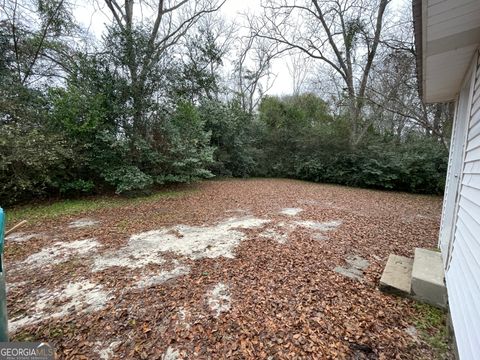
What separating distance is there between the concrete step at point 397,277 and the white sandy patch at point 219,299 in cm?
168

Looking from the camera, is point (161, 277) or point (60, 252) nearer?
point (161, 277)

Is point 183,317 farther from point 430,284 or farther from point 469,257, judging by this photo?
point 430,284

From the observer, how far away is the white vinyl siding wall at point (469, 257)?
1324 millimetres

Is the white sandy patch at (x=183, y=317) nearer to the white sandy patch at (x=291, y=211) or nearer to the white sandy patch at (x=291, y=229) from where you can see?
the white sandy patch at (x=291, y=229)

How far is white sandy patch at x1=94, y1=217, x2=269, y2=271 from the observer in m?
3.01

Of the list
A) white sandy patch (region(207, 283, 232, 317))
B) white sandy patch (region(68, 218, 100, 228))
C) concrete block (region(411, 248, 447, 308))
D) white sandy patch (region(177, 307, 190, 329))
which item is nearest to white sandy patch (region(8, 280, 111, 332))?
white sandy patch (region(177, 307, 190, 329))

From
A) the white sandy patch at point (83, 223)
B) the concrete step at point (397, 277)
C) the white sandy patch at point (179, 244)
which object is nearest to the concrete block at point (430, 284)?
the concrete step at point (397, 277)

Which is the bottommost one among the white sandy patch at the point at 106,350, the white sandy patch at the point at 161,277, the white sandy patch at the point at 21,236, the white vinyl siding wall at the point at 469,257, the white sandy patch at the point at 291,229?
the white sandy patch at the point at 106,350

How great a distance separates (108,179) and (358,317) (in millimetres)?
6863

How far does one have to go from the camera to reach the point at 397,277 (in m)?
2.48

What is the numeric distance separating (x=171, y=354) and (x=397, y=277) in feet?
7.99

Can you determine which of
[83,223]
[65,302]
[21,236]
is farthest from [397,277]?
[21,236]

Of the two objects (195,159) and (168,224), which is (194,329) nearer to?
(168,224)

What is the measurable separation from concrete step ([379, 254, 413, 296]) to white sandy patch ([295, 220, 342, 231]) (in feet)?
4.91
